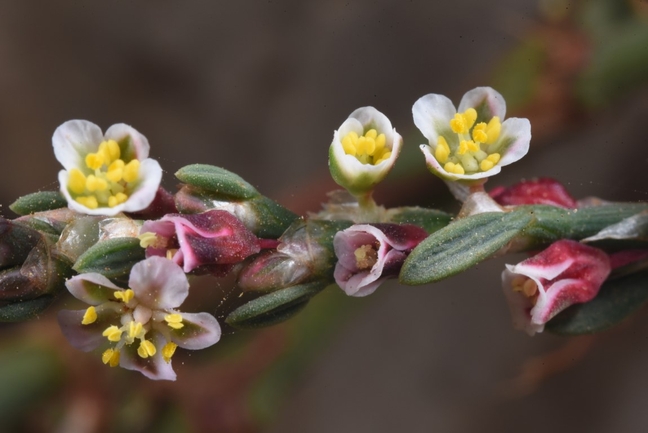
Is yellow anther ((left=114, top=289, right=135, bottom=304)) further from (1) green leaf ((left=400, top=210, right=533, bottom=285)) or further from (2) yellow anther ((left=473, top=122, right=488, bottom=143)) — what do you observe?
(2) yellow anther ((left=473, top=122, right=488, bottom=143))

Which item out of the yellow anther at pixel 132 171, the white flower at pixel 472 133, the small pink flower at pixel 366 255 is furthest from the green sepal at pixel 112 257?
the white flower at pixel 472 133

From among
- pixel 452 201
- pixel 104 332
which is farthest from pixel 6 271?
pixel 452 201

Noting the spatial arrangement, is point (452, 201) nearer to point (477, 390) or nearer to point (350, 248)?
point (477, 390)

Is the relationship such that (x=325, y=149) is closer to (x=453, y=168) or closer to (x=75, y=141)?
(x=453, y=168)

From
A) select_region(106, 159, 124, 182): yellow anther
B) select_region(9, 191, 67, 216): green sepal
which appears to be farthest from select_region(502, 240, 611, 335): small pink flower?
select_region(9, 191, 67, 216): green sepal

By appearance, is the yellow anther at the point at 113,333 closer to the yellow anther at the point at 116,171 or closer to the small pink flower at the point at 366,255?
the yellow anther at the point at 116,171
